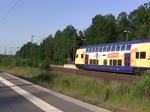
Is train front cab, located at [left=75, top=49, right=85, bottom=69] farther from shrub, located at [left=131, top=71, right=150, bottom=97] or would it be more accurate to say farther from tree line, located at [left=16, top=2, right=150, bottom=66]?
tree line, located at [left=16, top=2, right=150, bottom=66]

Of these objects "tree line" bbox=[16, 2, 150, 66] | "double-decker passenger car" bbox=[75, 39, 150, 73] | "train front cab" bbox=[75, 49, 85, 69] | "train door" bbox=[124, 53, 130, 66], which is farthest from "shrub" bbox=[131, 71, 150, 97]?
"tree line" bbox=[16, 2, 150, 66]

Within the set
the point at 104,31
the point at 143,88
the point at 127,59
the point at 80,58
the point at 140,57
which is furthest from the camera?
the point at 104,31

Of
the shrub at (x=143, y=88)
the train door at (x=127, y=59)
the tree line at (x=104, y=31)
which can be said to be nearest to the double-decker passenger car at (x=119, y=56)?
the train door at (x=127, y=59)

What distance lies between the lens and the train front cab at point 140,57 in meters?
38.1

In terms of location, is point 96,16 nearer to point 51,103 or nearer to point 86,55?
point 86,55

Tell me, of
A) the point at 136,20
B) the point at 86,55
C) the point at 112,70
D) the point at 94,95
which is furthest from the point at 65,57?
the point at 94,95

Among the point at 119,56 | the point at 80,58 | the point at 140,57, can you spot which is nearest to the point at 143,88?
the point at 140,57

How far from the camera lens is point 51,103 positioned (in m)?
13.3

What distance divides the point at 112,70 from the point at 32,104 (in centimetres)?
3446

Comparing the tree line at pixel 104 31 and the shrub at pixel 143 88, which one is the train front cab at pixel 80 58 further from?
the tree line at pixel 104 31

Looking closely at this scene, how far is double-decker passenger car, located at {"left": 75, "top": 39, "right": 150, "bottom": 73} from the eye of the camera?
128ft

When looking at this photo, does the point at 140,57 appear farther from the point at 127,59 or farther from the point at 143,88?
the point at 143,88

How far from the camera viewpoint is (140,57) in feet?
129

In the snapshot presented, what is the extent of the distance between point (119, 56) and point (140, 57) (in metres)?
4.90
